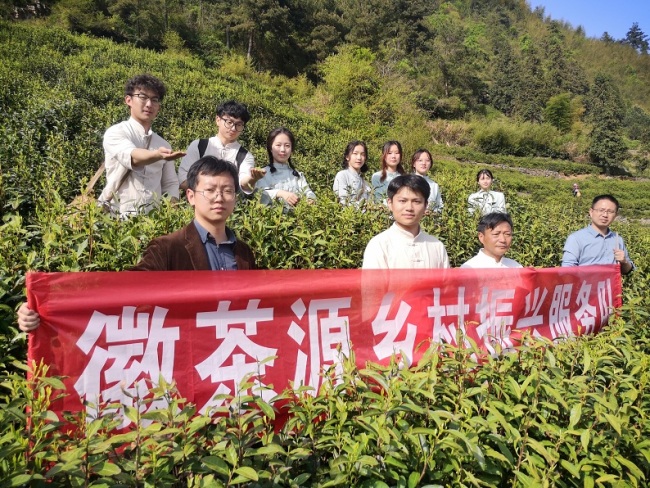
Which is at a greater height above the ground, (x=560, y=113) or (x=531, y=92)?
(x=531, y=92)

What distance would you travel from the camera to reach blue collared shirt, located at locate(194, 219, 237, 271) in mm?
2006

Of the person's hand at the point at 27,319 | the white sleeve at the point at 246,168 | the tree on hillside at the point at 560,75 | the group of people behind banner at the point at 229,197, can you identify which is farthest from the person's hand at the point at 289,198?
the tree on hillside at the point at 560,75

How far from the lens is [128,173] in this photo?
2.79 meters

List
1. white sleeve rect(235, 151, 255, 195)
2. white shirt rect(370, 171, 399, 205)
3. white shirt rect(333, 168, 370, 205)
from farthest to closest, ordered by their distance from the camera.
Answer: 1. white shirt rect(370, 171, 399, 205)
2. white shirt rect(333, 168, 370, 205)
3. white sleeve rect(235, 151, 255, 195)

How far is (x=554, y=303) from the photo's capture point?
296 centimetres

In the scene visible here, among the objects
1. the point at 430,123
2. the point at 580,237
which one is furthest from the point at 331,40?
the point at 580,237

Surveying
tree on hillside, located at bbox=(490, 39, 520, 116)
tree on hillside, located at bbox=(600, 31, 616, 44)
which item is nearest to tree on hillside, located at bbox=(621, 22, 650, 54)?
tree on hillside, located at bbox=(600, 31, 616, 44)

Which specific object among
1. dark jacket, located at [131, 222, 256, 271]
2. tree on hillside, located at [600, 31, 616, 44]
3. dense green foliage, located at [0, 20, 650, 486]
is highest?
tree on hillside, located at [600, 31, 616, 44]

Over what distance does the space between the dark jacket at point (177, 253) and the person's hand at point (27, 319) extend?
42 centimetres

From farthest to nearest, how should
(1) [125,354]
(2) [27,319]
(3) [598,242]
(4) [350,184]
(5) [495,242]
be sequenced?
(4) [350,184] < (3) [598,242] < (5) [495,242] < (1) [125,354] < (2) [27,319]

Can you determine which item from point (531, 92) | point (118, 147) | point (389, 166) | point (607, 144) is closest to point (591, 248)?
point (389, 166)

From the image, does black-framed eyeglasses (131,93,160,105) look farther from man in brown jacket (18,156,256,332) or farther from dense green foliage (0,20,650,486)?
man in brown jacket (18,156,256,332)

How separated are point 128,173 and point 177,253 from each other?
116 cm

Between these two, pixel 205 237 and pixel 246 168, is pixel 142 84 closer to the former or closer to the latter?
pixel 246 168
